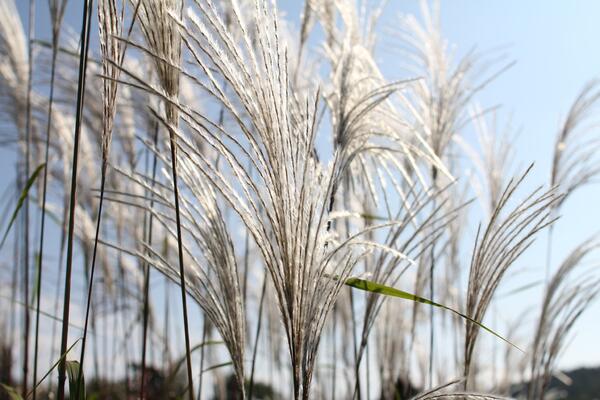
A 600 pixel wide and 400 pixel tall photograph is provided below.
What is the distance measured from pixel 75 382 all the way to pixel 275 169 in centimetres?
64

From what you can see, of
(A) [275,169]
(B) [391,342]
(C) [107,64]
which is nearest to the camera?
(A) [275,169]

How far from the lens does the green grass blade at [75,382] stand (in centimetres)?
129

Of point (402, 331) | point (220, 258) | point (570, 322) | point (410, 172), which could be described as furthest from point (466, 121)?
point (220, 258)

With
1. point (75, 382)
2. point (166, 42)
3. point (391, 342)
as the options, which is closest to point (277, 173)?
point (166, 42)

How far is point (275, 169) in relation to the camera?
1067 millimetres

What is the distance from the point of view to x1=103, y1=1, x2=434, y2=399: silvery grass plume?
105cm

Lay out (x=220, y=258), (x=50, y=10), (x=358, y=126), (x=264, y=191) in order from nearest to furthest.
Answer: (x=264, y=191) < (x=220, y=258) < (x=358, y=126) < (x=50, y=10)

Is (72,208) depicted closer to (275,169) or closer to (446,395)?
(275,169)

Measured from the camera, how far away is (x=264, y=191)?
111 cm

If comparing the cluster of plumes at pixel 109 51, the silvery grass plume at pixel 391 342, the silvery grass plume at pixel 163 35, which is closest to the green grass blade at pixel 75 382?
the cluster of plumes at pixel 109 51

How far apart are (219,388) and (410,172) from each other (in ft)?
8.89

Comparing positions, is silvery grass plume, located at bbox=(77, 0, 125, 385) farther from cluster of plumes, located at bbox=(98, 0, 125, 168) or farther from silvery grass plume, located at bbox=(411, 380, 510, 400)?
silvery grass plume, located at bbox=(411, 380, 510, 400)

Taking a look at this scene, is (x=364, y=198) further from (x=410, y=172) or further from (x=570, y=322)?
(x=570, y=322)

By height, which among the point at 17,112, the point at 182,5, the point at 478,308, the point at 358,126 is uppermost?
the point at 17,112
